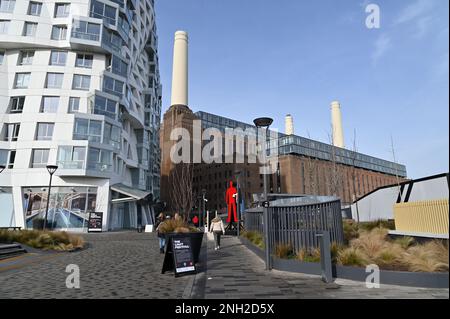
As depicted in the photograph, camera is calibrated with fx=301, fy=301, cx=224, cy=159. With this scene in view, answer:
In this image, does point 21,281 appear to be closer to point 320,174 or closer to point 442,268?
point 442,268

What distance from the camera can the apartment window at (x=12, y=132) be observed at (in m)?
33.7

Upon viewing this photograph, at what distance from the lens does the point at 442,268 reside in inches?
274

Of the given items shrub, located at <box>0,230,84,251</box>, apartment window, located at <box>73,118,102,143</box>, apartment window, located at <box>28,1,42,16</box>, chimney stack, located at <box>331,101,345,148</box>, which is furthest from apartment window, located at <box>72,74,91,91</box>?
chimney stack, located at <box>331,101,345,148</box>

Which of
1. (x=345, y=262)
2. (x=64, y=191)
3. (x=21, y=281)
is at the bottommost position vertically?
(x=21, y=281)

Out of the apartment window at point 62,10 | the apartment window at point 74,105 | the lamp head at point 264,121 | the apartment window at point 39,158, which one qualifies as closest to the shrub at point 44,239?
the lamp head at point 264,121

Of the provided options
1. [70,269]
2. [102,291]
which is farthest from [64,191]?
[102,291]

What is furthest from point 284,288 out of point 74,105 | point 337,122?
point 337,122

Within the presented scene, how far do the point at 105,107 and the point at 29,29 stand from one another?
13098 millimetres

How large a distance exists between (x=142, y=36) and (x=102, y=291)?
2012 inches

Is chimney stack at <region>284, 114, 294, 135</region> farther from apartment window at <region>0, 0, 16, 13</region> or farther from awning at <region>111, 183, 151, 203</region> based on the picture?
apartment window at <region>0, 0, 16, 13</region>

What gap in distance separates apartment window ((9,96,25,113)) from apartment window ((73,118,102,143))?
7.27 m

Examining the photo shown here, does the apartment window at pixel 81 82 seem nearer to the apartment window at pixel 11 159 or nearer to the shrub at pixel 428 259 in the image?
the apartment window at pixel 11 159

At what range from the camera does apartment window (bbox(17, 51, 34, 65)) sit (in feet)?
119

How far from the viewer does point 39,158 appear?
1293 inches
